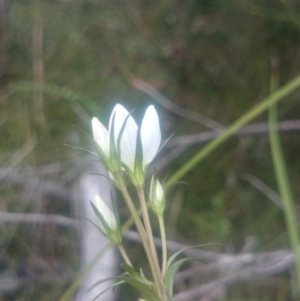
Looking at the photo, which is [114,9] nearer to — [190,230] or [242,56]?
[242,56]

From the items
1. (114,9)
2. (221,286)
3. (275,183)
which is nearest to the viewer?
(221,286)

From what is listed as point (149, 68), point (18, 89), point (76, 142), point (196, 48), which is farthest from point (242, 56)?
point (18, 89)

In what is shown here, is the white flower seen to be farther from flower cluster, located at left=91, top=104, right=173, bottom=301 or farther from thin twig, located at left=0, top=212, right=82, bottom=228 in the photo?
thin twig, located at left=0, top=212, right=82, bottom=228

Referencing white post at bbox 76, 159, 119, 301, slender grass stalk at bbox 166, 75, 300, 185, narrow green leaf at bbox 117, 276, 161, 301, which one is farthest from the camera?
white post at bbox 76, 159, 119, 301

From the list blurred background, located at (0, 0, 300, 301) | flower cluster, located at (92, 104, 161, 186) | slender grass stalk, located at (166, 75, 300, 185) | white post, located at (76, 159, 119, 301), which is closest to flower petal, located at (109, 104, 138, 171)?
flower cluster, located at (92, 104, 161, 186)

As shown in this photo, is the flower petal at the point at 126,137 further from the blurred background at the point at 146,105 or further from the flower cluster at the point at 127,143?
the blurred background at the point at 146,105

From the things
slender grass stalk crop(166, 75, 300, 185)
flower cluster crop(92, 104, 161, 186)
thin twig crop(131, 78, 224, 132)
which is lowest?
flower cluster crop(92, 104, 161, 186)

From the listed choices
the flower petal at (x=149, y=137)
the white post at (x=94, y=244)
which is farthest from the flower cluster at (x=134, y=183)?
the white post at (x=94, y=244)
